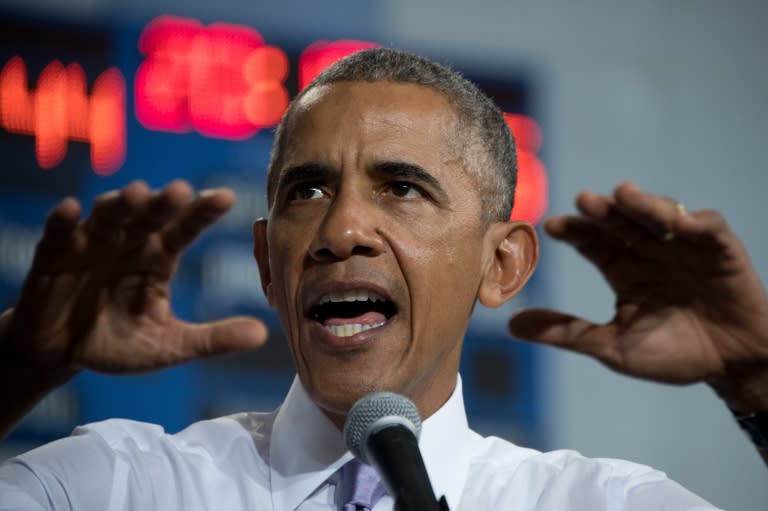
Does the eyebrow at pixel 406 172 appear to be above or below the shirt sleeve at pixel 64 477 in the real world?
above

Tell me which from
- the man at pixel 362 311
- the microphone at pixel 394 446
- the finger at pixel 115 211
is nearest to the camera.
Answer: the microphone at pixel 394 446

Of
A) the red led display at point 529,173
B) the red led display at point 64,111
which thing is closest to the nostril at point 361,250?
the red led display at point 64,111

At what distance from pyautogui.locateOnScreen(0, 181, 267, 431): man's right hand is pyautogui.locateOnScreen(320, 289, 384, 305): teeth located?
4.6 inches

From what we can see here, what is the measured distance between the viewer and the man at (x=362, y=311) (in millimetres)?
1613

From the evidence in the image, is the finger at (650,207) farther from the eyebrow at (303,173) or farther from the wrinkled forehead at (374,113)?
the eyebrow at (303,173)

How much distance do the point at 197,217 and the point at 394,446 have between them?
0.60m

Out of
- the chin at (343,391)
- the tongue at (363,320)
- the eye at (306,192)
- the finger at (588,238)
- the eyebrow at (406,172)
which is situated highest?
the eyebrow at (406,172)

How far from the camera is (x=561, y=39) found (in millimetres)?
4137

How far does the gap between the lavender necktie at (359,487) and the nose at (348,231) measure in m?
0.33

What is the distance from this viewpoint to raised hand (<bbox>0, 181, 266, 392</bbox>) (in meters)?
1.58

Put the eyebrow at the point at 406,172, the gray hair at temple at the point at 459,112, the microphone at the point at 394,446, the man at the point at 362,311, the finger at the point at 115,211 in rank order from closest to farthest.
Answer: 1. the microphone at the point at 394,446
2. the finger at the point at 115,211
3. the man at the point at 362,311
4. the eyebrow at the point at 406,172
5. the gray hair at temple at the point at 459,112

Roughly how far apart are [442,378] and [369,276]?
28cm

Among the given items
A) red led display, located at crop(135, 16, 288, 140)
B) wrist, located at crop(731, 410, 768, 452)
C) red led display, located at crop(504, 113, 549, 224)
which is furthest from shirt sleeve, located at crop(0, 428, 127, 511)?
red led display, located at crop(504, 113, 549, 224)

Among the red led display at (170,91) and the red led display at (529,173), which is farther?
the red led display at (529,173)
